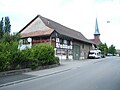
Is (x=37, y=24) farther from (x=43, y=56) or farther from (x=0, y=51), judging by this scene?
(x=0, y=51)

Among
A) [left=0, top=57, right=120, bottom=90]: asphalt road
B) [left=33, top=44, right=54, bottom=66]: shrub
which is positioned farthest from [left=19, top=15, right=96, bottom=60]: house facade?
[left=0, top=57, right=120, bottom=90]: asphalt road

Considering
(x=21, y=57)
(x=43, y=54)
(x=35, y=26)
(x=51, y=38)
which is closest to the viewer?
(x=21, y=57)

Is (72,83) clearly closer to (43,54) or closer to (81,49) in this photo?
(43,54)

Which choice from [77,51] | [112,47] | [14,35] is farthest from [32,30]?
[112,47]

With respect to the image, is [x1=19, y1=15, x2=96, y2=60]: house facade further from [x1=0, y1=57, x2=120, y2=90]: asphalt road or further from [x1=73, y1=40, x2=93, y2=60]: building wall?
[x1=0, y1=57, x2=120, y2=90]: asphalt road

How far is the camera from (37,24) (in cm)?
5125

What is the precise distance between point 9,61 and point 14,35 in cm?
2609

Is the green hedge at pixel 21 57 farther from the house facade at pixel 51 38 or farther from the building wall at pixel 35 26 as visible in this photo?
the building wall at pixel 35 26

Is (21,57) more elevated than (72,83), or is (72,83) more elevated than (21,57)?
(21,57)

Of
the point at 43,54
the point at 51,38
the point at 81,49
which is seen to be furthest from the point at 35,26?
the point at 43,54

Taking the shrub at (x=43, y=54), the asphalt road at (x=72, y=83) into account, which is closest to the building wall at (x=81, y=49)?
the shrub at (x=43, y=54)

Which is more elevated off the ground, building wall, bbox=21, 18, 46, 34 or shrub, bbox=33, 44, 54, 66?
building wall, bbox=21, 18, 46, 34

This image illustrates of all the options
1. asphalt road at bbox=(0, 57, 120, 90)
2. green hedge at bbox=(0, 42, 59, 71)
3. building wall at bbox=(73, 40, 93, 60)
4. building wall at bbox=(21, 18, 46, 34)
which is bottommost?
asphalt road at bbox=(0, 57, 120, 90)

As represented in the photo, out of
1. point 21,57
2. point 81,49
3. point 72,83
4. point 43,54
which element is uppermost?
point 81,49
